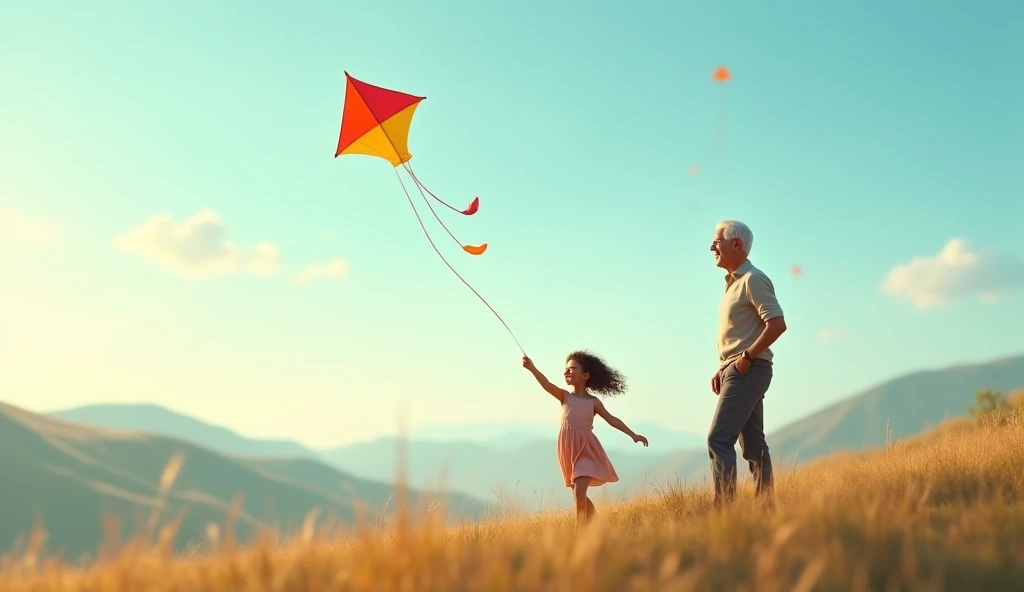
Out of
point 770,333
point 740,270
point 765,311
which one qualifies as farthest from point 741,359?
point 740,270

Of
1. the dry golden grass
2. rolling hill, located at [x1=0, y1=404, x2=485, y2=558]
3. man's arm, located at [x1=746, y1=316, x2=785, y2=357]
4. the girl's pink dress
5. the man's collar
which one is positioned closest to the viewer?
the dry golden grass

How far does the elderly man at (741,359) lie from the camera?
256 inches

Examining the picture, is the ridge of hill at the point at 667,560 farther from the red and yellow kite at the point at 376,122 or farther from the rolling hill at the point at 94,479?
the rolling hill at the point at 94,479

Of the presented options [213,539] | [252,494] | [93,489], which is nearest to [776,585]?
[213,539]

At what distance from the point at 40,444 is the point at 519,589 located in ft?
536

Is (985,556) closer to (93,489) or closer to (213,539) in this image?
(213,539)

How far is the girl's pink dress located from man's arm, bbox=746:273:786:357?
188 centimetres

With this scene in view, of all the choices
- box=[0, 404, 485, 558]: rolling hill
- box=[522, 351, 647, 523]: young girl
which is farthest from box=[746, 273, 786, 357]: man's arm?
box=[0, 404, 485, 558]: rolling hill

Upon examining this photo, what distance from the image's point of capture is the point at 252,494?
178 m

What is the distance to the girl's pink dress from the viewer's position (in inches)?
301

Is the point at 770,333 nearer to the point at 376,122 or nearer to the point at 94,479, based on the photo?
the point at 376,122

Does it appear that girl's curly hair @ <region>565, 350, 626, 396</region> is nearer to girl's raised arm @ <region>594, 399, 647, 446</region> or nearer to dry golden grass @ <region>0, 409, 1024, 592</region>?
girl's raised arm @ <region>594, 399, 647, 446</region>

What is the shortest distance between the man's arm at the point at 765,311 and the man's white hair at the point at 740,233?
1.37 ft

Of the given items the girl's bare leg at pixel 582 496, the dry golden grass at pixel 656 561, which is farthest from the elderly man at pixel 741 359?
the dry golden grass at pixel 656 561
